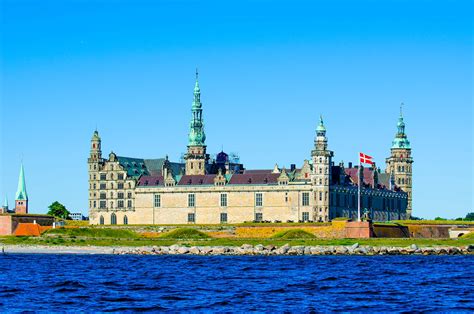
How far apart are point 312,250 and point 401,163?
88.3m

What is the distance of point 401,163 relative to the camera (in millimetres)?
189625

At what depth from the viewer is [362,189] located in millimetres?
164500

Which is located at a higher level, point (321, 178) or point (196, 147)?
point (196, 147)

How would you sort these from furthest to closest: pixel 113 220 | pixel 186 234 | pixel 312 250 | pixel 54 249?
1. pixel 113 220
2. pixel 186 234
3. pixel 54 249
4. pixel 312 250

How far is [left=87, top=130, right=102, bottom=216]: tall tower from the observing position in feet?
559

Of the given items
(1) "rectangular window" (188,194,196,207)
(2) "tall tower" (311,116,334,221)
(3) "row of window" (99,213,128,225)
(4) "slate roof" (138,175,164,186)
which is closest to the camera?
(2) "tall tower" (311,116,334,221)

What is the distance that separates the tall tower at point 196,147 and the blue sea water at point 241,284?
257ft

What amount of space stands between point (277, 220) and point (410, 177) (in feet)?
140

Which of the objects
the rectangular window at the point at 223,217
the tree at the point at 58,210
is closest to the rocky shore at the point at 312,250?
the rectangular window at the point at 223,217

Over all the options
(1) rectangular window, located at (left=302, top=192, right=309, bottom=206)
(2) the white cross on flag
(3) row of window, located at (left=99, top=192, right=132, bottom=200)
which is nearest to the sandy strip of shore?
(2) the white cross on flag

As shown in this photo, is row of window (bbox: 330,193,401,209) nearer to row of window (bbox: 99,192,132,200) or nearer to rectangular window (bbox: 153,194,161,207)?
rectangular window (bbox: 153,194,161,207)

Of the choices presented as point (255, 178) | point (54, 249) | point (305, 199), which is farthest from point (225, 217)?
point (54, 249)

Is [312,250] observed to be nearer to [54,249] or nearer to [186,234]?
[54,249]

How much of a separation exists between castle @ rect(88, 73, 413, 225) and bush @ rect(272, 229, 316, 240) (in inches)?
874
